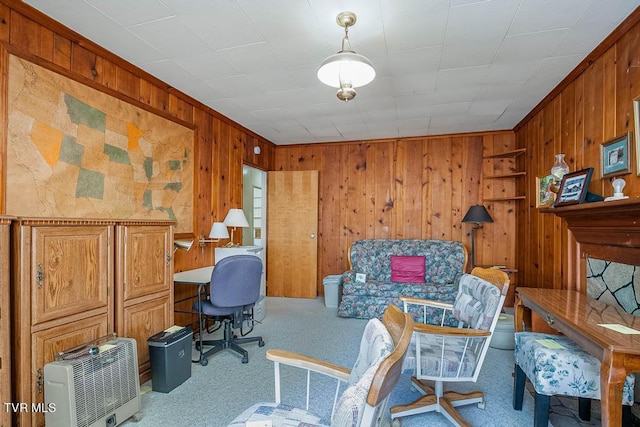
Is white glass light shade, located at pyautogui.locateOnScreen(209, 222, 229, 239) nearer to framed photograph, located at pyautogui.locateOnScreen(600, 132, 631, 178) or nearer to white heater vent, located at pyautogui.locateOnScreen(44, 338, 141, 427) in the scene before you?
white heater vent, located at pyautogui.locateOnScreen(44, 338, 141, 427)

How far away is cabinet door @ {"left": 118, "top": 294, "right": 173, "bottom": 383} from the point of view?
2262 mm

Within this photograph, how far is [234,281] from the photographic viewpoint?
108 inches

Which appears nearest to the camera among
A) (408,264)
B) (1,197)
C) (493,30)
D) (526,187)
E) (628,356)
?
(628,356)

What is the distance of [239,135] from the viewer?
449 cm

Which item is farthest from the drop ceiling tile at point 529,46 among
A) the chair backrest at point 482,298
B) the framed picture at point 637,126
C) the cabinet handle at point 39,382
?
the cabinet handle at point 39,382

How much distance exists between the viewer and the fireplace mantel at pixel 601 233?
1.84 meters

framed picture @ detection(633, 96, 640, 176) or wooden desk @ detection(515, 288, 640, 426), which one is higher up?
framed picture @ detection(633, 96, 640, 176)

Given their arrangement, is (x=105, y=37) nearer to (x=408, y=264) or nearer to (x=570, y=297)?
(x=570, y=297)

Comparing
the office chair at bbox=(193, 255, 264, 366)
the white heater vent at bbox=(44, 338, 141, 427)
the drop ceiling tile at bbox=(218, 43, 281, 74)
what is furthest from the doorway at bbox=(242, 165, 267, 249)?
the white heater vent at bbox=(44, 338, 141, 427)

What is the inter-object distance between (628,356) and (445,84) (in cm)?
253

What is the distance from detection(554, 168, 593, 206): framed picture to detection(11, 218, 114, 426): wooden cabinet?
326cm

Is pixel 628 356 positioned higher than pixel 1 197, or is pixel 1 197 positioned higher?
pixel 1 197

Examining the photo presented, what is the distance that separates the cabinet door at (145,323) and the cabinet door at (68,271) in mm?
229

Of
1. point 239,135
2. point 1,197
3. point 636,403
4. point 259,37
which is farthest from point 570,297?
point 239,135
